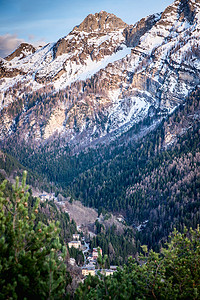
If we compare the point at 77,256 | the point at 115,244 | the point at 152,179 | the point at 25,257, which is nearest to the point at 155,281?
the point at 25,257

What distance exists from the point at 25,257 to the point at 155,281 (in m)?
7.28

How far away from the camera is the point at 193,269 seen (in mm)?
16703

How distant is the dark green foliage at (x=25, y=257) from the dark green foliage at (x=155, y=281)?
6.36 feet

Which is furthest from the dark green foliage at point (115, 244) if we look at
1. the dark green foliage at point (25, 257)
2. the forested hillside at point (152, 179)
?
the dark green foliage at point (25, 257)

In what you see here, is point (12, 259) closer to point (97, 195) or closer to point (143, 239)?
point (143, 239)

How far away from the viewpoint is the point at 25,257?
1195cm

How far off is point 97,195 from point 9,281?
13284 cm

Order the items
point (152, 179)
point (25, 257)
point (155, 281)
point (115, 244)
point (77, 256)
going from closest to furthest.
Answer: point (25, 257) < point (155, 281) < point (77, 256) < point (115, 244) < point (152, 179)

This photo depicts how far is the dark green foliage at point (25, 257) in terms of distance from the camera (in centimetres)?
1141

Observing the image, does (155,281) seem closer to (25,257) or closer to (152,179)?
(25,257)

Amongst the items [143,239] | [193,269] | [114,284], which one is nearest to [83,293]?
[114,284]

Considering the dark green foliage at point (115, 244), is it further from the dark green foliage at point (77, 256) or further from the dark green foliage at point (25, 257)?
the dark green foliage at point (25, 257)

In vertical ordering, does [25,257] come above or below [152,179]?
below

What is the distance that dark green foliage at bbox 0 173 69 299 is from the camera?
11414 mm
